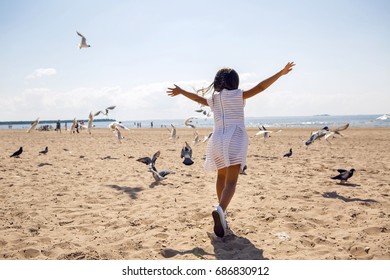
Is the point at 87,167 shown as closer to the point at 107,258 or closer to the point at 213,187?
the point at 213,187

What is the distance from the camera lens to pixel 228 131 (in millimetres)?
4027

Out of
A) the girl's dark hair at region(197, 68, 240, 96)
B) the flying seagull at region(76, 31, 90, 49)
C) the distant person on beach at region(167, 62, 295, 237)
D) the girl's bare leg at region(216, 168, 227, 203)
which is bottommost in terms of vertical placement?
the girl's bare leg at region(216, 168, 227, 203)

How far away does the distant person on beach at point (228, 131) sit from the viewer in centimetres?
390

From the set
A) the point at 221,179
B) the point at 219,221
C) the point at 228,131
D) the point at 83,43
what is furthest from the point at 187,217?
the point at 83,43

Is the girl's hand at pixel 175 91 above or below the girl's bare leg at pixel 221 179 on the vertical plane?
above

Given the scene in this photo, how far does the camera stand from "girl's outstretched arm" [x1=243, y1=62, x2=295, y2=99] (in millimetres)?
3867

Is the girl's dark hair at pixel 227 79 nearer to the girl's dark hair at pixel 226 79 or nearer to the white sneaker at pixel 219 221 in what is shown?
the girl's dark hair at pixel 226 79

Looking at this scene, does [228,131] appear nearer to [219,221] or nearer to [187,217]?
[219,221]

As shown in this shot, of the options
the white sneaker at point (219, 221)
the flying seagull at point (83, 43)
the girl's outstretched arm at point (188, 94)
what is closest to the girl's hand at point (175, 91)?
the girl's outstretched arm at point (188, 94)

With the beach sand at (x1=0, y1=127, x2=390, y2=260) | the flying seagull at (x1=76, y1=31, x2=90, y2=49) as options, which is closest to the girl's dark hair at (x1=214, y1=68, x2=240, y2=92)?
the beach sand at (x1=0, y1=127, x2=390, y2=260)

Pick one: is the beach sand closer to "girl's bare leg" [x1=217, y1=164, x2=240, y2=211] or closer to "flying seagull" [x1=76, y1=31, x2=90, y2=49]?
"girl's bare leg" [x1=217, y1=164, x2=240, y2=211]

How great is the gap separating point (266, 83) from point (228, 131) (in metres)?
0.77
